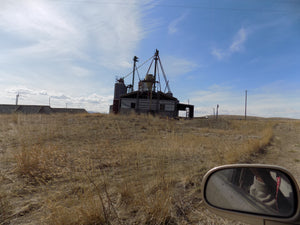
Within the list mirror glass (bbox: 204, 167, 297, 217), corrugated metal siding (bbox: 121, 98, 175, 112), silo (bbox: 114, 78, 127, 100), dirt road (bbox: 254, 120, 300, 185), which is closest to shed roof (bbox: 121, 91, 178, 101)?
corrugated metal siding (bbox: 121, 98, 175, 112)

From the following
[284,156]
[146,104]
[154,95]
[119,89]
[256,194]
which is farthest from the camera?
[119,89]

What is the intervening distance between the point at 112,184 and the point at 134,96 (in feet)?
85.1

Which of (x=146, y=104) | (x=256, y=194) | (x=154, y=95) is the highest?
(x=154, y=95)

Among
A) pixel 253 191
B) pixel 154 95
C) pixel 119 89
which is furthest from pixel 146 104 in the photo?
pixel 253 191

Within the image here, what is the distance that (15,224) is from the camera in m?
1.88

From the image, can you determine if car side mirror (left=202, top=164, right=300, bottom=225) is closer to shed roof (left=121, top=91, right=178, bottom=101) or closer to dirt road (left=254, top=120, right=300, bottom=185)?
dirt road (left=254, top=120, right=300, bottom=185)

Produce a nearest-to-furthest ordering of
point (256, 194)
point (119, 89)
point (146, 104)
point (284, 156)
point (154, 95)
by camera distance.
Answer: point (256, 194) < point (284, 156) < point (154, 95) < point (146, 104) < point (119, 89)

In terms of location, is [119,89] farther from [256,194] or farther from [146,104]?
[256,194]

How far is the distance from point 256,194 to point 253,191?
0.09ft

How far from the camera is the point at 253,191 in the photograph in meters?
1.25

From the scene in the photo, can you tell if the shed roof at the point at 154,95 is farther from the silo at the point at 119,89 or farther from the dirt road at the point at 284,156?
the dirt road at the point at 284,156

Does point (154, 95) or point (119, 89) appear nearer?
point (154, 95)

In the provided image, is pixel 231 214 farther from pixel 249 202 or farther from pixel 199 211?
pixel 199 211

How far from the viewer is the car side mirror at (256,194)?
1.09 m
